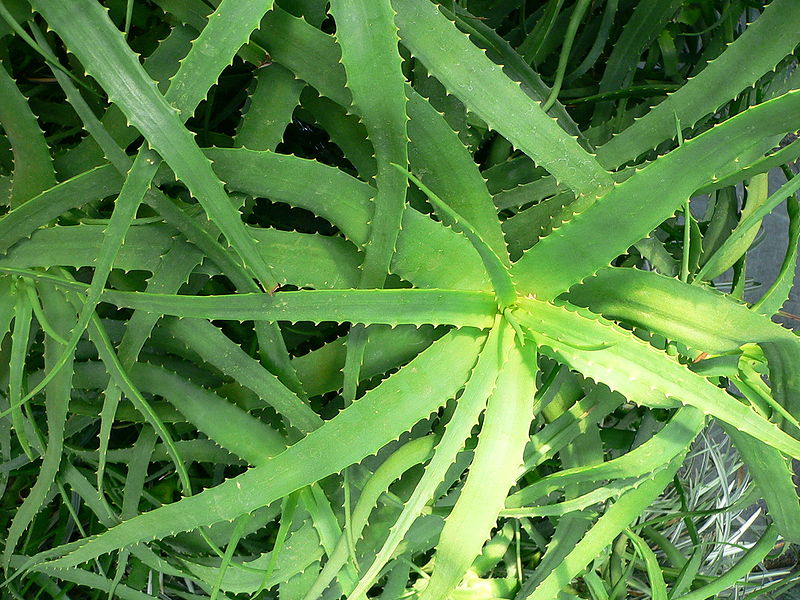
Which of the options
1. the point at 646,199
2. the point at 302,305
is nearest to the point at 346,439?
the point at 302,305

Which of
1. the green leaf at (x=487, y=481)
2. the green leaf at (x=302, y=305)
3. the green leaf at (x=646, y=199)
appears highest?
the green leaf at (x=646, y=199)

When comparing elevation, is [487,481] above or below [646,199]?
below

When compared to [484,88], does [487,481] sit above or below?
below

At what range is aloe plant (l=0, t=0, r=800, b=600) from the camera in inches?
11.4

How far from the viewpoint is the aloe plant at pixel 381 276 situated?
Answer: 29 centimetres

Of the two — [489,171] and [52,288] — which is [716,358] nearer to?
[489,171]

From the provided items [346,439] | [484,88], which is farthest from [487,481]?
[484,88]

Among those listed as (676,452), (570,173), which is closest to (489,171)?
(570,173)

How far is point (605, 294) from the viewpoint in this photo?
342 mm

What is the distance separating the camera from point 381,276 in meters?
0.32

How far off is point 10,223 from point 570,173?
0.27 metres

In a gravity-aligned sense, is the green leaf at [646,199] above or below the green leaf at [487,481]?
above

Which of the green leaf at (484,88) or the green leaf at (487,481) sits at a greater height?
the green leaf at (484,88)

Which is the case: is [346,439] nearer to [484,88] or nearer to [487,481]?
[487,481]
